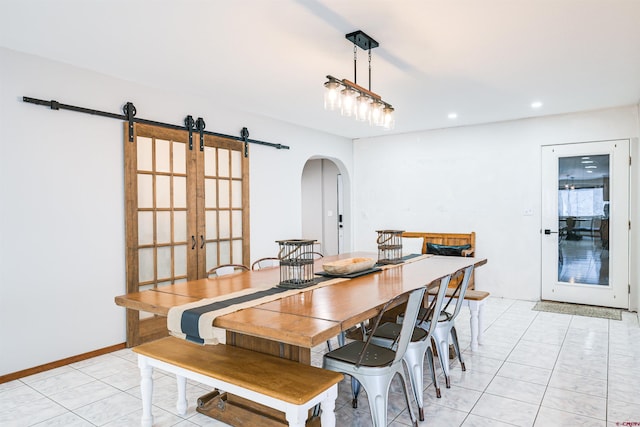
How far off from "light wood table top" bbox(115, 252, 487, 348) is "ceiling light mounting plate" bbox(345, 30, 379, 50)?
168 cm

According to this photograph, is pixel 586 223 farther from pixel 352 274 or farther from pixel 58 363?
pixel 58 363

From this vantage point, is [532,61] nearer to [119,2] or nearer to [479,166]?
[479,166]

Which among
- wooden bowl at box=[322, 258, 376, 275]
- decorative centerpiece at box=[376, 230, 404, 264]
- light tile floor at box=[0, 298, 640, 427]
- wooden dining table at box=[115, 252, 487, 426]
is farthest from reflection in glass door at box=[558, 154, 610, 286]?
wooden bowl at box=[322, 258, 376, 275]

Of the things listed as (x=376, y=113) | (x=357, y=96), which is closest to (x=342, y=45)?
(x=357, y=96)

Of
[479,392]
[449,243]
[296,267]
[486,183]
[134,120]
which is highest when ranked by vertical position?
[134,120]

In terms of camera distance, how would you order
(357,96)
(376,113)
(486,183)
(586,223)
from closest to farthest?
(357,96)
(376,113)
(586,223)
(486,183)

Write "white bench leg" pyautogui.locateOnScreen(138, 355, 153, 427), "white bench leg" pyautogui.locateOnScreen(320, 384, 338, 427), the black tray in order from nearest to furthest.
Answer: "white bench leg" pyautogui.locateOnScreen(320, 384, 338, 427) → "white bench leg" pyautogui.locateOnScreen(138, 355, 153, 427) → the black tray

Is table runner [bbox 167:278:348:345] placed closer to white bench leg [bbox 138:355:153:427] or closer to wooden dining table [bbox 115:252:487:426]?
wooden dining table [bbox 115:252:487:426]

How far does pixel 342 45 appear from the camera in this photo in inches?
119

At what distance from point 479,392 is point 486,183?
148 inches

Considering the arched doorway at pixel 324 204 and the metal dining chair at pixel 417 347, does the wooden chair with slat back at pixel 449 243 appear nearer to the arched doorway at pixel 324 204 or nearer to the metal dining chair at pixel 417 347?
the arched doorway at pixel 324 204

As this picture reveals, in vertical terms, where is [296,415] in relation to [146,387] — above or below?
above

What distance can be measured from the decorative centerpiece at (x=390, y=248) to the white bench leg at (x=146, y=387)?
201 centimetres

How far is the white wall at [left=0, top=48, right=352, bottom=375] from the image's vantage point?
3119 mm
